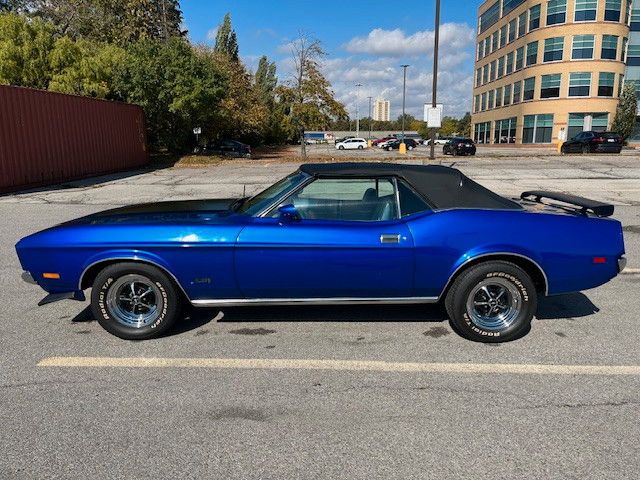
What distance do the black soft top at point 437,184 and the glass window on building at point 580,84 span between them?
50.9 m

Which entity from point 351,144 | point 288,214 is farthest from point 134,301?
point 351,144

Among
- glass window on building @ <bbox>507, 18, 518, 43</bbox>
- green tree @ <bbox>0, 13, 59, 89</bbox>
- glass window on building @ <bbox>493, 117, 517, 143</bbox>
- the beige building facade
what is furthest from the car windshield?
glass window on building @ <bbox>507, 18, 518, 43</bbox>

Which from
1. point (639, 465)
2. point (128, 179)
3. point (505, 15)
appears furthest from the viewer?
point (505, 15)

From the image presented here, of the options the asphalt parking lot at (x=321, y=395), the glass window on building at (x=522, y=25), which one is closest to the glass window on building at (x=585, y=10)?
the glass window on building at (x=522, y=25)

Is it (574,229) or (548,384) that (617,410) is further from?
(574,229)

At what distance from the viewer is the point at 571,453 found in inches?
92.4

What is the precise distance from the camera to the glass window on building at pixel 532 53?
48.4 meters

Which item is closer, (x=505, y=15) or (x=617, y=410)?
(x=617, y=410)

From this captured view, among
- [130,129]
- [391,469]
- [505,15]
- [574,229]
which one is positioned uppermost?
[505,15]

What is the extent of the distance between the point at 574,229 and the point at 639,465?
6.00 ft

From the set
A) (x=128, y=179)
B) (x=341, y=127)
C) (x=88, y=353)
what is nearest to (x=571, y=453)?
(x=88, y=353)

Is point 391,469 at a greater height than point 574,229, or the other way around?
point 574,229

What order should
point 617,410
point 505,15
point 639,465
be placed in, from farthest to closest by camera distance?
point 505,15, point 617,410, point 639,465

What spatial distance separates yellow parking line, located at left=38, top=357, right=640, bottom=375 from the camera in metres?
3.21
